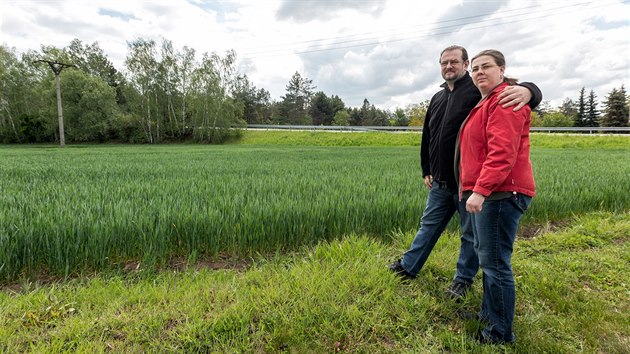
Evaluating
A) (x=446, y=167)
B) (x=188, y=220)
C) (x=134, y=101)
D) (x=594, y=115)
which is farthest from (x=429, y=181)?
(x=594, y=115)

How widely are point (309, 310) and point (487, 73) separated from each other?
75.6 inches

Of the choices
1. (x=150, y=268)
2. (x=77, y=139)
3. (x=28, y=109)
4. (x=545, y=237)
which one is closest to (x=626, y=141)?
(x=545, y=237)

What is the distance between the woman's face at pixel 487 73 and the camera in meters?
1.87

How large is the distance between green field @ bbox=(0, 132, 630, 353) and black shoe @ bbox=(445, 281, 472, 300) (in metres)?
0.08

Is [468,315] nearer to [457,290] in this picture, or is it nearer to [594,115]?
[457,290]

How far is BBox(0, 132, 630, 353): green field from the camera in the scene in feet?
6.86

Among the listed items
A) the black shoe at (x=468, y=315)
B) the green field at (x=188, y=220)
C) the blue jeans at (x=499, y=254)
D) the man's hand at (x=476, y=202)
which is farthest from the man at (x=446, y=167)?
the green field at (x=188, y=220)

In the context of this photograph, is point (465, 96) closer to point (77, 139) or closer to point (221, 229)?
point (221, 229)

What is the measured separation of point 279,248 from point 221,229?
2.16ft

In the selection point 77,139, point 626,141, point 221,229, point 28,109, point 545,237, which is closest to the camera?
point 221,229

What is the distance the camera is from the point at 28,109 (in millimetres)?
42406

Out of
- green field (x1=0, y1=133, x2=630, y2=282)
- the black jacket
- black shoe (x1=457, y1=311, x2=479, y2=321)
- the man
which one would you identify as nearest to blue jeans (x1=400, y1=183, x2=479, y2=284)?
the man

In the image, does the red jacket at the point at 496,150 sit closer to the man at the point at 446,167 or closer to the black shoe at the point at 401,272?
the man at the point at 446,167

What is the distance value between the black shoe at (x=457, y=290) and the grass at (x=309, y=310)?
0.20 feet
